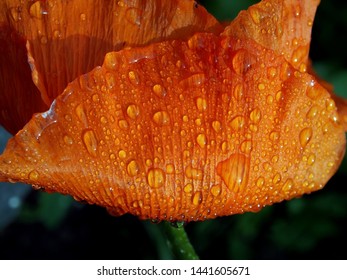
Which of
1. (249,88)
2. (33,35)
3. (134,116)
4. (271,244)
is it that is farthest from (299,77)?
(271,244)

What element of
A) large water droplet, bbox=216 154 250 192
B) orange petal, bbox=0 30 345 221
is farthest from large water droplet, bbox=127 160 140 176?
large water droplet, bbox=216 154 250 192

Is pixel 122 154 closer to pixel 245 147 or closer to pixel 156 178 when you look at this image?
pixel 156 178

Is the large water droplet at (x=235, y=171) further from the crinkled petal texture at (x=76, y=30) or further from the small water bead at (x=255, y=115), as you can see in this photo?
the crinkled petal texture at (x=76, y=30)

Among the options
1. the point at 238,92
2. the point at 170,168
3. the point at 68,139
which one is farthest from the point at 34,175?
the point at 238,92

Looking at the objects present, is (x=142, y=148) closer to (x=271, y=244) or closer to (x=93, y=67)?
(x=93, y=67)

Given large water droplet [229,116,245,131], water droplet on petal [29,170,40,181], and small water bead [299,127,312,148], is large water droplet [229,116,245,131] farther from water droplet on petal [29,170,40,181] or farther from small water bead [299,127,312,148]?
water droplet on petal [29,170,40,181]
